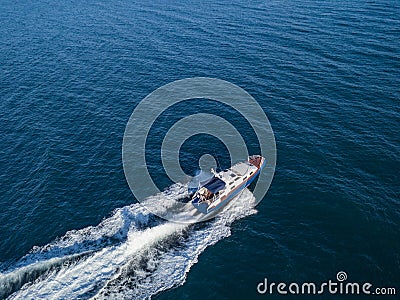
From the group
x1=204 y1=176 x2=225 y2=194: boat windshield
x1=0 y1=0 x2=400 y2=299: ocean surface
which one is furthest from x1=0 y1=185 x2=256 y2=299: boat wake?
x1=204 y1=176 x2=225 y2=194: boat windshield

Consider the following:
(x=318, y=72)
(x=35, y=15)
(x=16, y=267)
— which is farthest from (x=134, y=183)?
(x=35, y=15)

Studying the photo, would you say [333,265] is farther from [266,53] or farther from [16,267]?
[266,53]

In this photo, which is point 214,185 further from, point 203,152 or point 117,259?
point 117,259

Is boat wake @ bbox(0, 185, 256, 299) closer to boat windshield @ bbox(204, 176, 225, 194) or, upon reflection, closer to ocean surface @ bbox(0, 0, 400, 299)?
ocean surface @ bbox(0, 0, 400, 299)

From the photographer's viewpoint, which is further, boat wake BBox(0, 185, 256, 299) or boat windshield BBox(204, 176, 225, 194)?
boat windshield BBox(204, 176, 225, 194)

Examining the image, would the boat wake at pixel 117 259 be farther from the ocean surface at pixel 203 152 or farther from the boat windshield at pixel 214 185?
the boat windshield at pixel 214 185

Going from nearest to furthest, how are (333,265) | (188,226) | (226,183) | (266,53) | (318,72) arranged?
(333,265), (188,226), (226,183), (318,72), (266,53)

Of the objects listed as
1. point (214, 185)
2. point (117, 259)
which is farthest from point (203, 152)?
point (117, 259)
